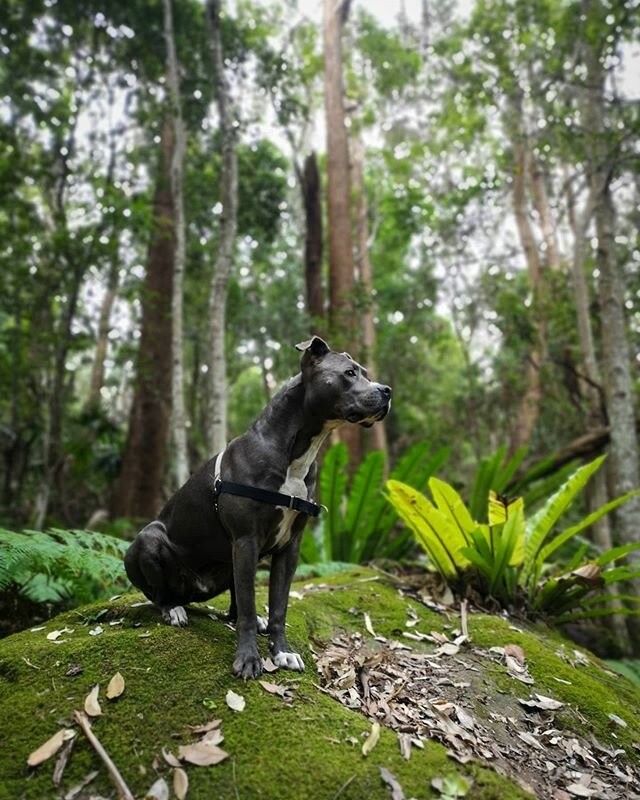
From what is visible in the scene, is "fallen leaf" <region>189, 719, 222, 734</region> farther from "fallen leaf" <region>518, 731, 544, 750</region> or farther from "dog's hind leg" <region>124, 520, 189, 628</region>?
"fallen leaf" <region>518, 731, 544, 750</region>

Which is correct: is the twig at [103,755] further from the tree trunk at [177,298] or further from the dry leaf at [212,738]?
the tree trunk at [177,298]

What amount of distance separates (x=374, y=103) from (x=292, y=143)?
26.5 ft

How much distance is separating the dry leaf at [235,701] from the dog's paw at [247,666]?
113mm

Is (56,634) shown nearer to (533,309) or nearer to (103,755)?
(103,755)

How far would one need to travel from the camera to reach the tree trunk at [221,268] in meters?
7.36

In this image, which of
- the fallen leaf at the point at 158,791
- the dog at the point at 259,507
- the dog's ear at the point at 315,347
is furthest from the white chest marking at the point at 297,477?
the fallen leaf at the point at 158,791

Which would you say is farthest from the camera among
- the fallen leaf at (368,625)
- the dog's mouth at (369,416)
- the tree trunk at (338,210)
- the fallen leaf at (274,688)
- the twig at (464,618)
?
the tree trunk at (338,210)

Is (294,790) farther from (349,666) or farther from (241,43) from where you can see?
(241,43)

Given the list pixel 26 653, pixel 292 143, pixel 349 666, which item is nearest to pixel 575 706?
pixel 349 666

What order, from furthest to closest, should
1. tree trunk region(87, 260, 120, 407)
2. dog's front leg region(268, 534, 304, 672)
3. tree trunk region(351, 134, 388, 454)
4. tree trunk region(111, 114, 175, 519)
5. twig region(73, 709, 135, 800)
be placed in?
tree trunk region(87, 260, 120, 407)
tree trunk region(351, 134, 388, 454)
tree trunk region(111, 114, 175, 519)
dog's front leg region(268, 534, 304, 672)
twig region(73, 709, 135, 800)

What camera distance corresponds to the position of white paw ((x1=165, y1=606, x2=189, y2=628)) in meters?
2.78

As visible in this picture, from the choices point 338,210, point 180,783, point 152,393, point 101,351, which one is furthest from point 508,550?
point 101,351

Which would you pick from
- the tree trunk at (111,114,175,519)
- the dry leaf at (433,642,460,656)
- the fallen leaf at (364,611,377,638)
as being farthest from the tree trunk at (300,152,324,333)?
the dry leaf at (433,642,460,656)

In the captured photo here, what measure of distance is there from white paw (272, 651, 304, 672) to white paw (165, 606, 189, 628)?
53 cm
